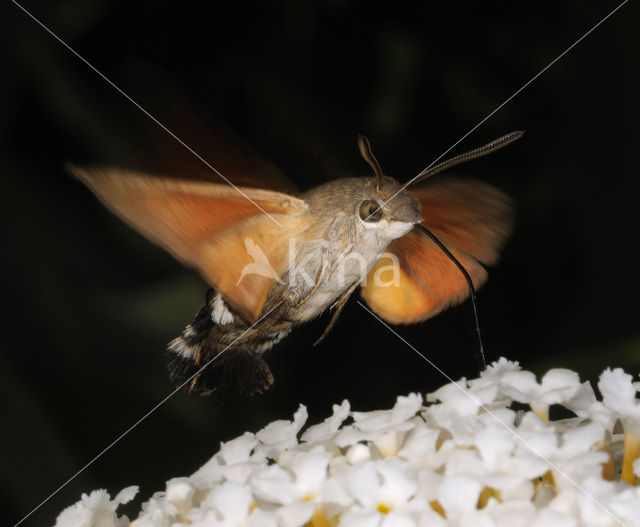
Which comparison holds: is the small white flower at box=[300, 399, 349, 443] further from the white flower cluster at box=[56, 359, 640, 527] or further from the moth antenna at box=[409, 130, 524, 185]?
the moth antenna at box=[409, 130, 524, 185]

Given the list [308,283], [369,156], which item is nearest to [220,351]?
[308,283]

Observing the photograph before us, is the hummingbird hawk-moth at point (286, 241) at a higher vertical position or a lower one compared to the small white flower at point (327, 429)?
higher

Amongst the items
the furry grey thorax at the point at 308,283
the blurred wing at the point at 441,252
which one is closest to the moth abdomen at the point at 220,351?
the furry grey thorax at the point at 308,283

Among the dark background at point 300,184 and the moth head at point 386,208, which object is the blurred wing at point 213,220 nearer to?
the moth head at point 386,208

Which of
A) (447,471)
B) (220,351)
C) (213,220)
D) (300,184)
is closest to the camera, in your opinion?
(447,471)

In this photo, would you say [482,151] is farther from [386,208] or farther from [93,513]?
[93,513]

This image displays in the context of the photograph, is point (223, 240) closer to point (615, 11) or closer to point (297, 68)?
point (297, 68)
